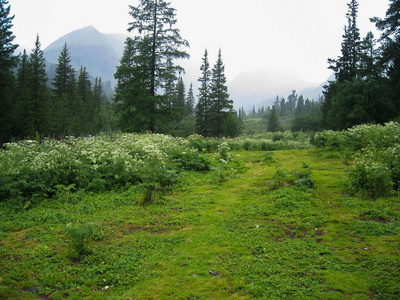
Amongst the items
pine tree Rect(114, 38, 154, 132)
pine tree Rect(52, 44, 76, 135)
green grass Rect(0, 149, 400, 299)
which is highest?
pine tree Rect(52, 44, 76, 135)

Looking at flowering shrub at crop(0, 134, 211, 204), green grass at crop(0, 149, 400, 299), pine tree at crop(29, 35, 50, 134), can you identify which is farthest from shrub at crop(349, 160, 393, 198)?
pine tree at crop(29, 35, 50, 134)

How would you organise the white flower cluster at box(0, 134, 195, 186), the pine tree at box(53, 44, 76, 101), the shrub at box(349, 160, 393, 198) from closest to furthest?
the shrub at box(349, 160, 393, 198)
the white flower cluster at box(0, 134, 195, 186)
the pine tree at box(53, 44, 76, 101)

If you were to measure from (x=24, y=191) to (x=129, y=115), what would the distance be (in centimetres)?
1375

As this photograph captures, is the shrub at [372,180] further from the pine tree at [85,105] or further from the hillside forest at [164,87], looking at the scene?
the pine tree at [85,105]

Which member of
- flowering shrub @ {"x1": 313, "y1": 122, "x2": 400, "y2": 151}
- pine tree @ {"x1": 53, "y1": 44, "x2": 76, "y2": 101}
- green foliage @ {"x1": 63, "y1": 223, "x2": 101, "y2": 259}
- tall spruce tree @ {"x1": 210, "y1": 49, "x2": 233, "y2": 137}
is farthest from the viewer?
pine tree @ {"x1": 53, "y1": 44, "x2": 76, "y2": 101}

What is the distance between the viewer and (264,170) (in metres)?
10.7

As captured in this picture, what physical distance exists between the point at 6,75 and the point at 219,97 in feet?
83.2

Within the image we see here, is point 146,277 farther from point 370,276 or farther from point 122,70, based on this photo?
point 122,70

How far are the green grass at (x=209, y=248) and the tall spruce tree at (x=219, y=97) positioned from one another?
29.7 meters

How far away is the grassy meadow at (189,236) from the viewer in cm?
341

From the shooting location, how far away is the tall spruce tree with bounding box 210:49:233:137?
36.1 meters

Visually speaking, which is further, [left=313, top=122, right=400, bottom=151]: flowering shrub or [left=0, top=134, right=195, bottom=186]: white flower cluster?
[left=313, top=122, right=400, bottom=151]: flowering shrub

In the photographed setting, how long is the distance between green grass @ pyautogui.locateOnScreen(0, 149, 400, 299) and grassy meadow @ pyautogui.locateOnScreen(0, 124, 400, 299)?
0.06ft

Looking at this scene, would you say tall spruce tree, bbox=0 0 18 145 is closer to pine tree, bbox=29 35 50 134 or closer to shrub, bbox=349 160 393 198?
pine tree, bbox=29 35 50 134
